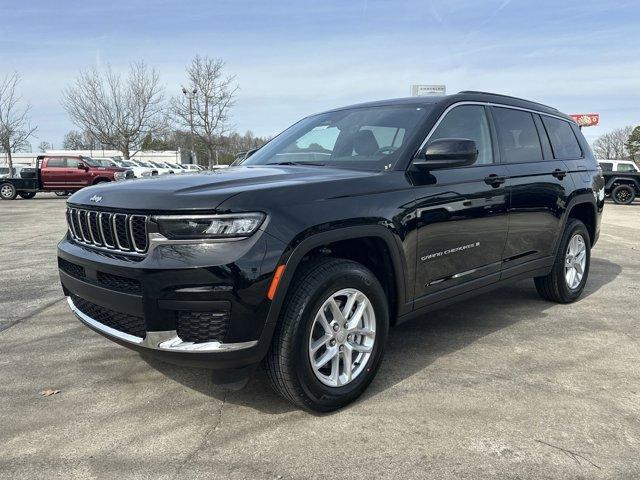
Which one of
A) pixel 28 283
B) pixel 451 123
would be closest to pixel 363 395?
pixel 451 123

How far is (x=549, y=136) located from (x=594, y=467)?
3.27 meters

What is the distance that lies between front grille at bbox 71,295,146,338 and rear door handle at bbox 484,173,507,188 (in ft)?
8.44

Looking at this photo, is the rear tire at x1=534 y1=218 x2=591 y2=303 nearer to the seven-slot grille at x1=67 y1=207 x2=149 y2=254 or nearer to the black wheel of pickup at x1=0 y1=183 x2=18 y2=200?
the seven-slot grille at x1=67 y1=207 x2=149 y2=254

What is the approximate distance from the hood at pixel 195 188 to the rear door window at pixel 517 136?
159cm

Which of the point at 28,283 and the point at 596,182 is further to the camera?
the point at 28,283

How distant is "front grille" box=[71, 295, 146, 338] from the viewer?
2578 mm

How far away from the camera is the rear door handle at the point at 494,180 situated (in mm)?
3785

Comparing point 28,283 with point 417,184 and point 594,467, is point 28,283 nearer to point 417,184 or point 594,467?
point 417,184

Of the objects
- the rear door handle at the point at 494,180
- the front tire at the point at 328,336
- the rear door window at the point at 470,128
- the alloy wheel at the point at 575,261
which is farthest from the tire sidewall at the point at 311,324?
the alloy wheel at the point at 575,261

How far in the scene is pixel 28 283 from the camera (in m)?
6.00

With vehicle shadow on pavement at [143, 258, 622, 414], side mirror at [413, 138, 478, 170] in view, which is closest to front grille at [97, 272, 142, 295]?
vehicle shadow on pavement at [143, 258, 622, 414]

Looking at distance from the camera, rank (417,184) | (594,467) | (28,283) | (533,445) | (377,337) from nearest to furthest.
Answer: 1. (594,467)
2. (533,445)
3. (377,337)
4. (417,184)
5. (28,283)

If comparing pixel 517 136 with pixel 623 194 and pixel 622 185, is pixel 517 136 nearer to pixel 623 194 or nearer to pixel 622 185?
pixel 622 185

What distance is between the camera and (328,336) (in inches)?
111
